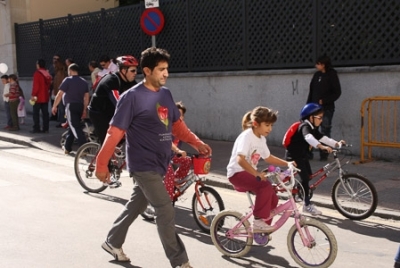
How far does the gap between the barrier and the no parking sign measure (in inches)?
205

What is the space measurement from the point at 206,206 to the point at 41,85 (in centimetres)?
925

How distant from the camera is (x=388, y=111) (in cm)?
1008

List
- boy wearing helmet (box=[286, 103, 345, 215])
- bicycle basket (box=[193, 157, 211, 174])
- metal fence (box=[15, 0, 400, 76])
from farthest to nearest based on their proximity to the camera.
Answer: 1. metal fence (box=[15, 0, 400, 76])
2. boy wearing helmet (box=[286, 103, 345, 215])
3. bicycle basket (box=[193, 157, 211, 174])

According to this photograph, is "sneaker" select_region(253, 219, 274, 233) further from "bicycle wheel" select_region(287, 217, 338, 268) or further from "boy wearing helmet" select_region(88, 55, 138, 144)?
"boy wearing helmet" select_region(88, 55, 138, 144)

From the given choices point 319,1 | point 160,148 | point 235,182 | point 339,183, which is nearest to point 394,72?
point 319,1

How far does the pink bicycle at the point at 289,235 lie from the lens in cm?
498

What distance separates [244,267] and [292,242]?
0.49m

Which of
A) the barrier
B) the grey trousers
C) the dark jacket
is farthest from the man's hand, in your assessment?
the dark jacket

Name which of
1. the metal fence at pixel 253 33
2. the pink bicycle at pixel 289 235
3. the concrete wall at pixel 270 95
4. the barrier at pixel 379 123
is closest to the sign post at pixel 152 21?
the metal fence at pixel 253 33

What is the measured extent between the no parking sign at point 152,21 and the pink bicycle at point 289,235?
8.24 m

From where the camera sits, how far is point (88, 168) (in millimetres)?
8516

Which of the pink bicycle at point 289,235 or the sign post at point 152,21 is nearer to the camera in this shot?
the pink bicycle at point 289,235

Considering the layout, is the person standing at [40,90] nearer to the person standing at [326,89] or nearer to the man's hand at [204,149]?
the person standing at [326,89]

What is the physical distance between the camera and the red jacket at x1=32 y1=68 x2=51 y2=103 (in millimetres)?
14414
